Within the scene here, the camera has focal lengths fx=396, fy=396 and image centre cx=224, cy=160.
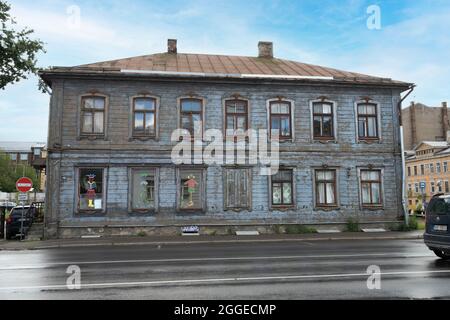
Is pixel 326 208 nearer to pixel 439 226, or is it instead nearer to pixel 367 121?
pixel 367 121

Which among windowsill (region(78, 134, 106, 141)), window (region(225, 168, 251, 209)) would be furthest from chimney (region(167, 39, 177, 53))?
window (region(225, 168, 251, 209))

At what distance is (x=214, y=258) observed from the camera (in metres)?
11.1

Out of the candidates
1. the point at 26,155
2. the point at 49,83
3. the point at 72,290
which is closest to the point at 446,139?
the point at 49,83

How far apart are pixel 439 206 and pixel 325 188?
10.2 m

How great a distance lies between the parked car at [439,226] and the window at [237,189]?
10086 mm

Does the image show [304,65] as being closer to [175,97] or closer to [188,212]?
[175,97]

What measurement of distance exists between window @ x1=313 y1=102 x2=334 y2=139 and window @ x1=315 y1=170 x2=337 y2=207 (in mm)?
2012

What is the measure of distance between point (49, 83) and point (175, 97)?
6397 millimetres

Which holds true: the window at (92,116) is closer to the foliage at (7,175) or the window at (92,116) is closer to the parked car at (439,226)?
the parked car at (439,226)

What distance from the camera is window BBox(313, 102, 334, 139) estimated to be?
21.2 m

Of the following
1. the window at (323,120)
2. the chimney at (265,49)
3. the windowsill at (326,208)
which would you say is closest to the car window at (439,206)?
the windowsill at (326,208)

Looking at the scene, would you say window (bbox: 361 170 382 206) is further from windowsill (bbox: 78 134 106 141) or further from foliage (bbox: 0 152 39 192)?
foliage (bbox: 0 152 39 192)

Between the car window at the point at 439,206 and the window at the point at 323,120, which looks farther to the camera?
the window at the point at 323,120

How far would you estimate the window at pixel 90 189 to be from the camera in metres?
19.1
